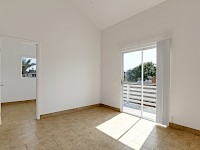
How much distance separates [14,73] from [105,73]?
4.01 m

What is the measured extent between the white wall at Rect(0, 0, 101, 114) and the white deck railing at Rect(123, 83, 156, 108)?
1338mm

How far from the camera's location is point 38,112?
3.89 metres

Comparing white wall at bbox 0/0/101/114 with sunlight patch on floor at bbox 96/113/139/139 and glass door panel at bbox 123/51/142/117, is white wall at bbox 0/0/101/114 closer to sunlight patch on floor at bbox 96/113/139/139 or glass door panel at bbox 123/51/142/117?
glass door panel at bbox 123/51/142/117

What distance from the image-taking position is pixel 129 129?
3.21 m

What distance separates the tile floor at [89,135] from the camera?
2.46 meters

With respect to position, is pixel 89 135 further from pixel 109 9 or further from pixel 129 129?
pixel 109 9

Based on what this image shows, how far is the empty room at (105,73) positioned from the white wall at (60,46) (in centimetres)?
3

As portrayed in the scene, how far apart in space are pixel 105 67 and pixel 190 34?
2.99 metres

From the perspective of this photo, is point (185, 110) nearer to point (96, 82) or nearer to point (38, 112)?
point (96, 82)

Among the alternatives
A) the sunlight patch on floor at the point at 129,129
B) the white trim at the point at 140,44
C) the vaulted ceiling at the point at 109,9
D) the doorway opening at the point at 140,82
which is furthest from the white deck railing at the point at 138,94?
the vaulted ceiling at the point at 109,9

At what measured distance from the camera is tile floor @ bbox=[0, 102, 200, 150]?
96.8 inches

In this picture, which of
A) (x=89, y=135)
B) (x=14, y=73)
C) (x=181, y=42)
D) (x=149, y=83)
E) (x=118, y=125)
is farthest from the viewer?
(x=14, y=73)

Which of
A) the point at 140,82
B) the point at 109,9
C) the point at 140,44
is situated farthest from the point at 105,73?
the point at 109,9

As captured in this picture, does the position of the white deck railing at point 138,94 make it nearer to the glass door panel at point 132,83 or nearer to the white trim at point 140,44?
the glass door panel at point 132,83
